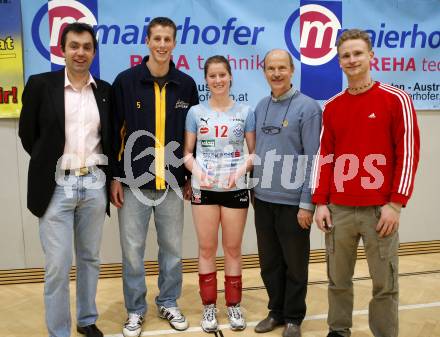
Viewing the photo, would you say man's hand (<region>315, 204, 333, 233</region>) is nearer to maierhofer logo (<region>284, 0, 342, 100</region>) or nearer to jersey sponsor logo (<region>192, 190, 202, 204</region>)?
jersey sponsor logo (<region>192, 190, 202, 204</region>)

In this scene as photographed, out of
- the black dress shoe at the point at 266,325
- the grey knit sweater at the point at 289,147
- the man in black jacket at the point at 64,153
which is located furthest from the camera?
the black dress shoe at the point at 266,325

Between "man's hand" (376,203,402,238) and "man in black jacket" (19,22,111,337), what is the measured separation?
4.57 feet

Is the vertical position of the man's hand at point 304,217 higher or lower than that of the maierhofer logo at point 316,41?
lower

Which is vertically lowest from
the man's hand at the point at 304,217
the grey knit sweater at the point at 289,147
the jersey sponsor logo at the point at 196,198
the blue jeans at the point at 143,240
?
the blue jeans at the point at 143,240

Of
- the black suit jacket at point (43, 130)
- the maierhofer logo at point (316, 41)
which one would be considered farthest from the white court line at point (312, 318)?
the maierhofer logo at point (316, 41)

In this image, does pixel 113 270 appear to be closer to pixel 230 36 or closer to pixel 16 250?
pixel 16 250

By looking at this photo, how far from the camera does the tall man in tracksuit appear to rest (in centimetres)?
235

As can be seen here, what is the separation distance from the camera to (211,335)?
8.09 feet

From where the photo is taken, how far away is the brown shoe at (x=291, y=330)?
2.39 metres

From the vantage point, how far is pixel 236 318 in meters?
2.53

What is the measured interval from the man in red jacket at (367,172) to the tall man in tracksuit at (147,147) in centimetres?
80

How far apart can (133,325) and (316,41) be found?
2.54m

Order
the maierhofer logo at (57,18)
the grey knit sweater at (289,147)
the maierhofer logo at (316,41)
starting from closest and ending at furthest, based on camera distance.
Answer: the grey knit sweater at (289,147), the maierhofer logo at (57,18), the maierhofer logo at (316,41)

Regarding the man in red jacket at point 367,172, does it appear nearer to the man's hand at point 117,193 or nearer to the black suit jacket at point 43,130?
the man's hand at point 117,193
